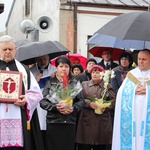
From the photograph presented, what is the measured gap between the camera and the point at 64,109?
588cm

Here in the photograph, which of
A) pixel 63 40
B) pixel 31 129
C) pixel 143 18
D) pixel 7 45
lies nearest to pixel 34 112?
pixel 31 129

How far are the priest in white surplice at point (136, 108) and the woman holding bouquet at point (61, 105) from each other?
0.66m

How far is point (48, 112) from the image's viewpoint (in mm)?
6102

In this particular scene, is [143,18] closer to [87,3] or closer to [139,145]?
[139,145]

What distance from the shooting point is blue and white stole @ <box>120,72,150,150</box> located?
5.60 meters

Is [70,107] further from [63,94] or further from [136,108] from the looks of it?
[136,108]

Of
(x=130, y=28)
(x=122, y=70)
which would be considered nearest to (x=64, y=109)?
(x=130, y=28)

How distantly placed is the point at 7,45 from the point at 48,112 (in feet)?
4.61

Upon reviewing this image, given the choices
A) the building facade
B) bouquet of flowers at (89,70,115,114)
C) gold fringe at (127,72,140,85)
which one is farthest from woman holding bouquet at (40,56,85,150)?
the building facade

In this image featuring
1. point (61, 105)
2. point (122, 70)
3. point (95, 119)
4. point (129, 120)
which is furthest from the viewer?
point (122, 70)

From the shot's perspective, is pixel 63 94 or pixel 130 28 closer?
pixel 130 28

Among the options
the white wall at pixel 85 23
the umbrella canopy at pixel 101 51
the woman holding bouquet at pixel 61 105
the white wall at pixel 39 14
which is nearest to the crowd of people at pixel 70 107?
the woman holding bouquet at pixel 61 105

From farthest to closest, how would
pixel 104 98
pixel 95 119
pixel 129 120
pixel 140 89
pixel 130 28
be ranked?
pixel 95 119 < pixel 104 98 < pixel 129 120 < pixel 140 89 < pixel 130 28

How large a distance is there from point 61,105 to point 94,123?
1174mm
